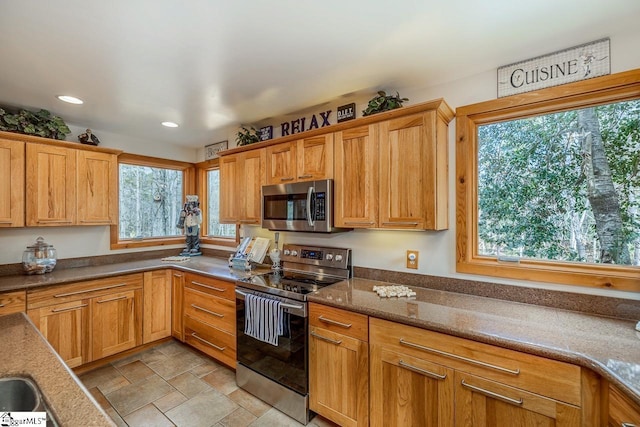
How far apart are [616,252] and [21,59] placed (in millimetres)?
3776

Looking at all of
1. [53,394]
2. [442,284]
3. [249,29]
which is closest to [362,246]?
[442,284]

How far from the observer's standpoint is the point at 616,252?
1.64 m

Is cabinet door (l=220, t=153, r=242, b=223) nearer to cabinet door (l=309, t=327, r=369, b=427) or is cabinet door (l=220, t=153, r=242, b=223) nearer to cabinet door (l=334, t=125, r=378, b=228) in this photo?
cabinet door (l=334, t=125, r=378, b=228)

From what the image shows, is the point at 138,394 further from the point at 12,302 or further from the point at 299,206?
the point at 299,206

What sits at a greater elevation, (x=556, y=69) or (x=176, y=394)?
(x=556, y=69)

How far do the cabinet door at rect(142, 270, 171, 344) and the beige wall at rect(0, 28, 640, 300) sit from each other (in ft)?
2.42

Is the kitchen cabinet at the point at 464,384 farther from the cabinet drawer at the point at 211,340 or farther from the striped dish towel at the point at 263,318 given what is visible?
the cabinet drawer at the point at 211,340

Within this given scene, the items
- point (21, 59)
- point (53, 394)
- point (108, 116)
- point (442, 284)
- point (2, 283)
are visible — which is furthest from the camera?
point (108, 116)

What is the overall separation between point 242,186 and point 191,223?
1214mm

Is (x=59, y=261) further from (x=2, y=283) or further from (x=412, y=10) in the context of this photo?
(x=412, y=10)

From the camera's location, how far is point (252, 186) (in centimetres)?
292

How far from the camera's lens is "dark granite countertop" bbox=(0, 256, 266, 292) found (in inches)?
94.1

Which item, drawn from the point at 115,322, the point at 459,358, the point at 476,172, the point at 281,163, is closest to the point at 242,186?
the point at 281,163

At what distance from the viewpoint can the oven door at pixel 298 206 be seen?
231 centimetres
